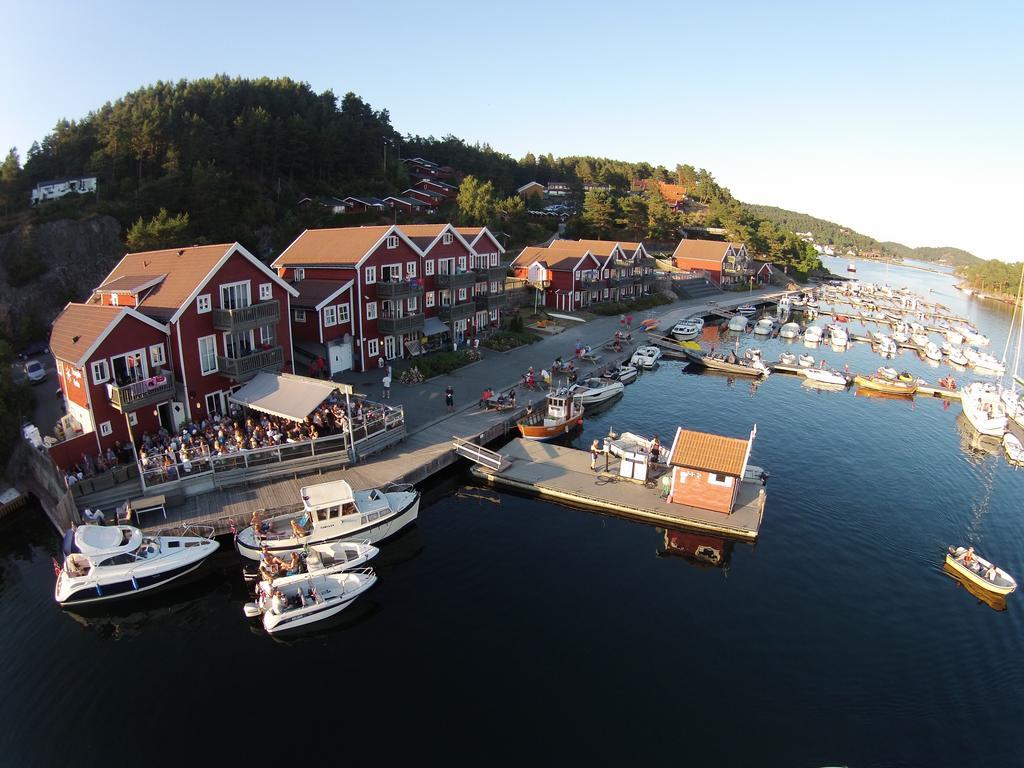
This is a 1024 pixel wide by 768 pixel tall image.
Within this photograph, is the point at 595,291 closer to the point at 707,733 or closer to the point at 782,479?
the point at 782,479

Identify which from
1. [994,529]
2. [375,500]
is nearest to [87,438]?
[375,500]

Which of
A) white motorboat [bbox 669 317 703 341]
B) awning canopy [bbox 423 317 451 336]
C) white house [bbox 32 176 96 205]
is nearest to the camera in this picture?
awning canopy [bbox 423 317 451 336]

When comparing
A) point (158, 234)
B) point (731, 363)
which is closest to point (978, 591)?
point (731, 363)

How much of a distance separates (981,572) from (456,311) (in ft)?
126

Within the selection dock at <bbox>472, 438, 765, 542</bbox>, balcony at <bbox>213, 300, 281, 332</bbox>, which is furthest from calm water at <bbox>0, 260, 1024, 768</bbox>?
balcony at <bbox>213, 300, 281, 332</bbox>

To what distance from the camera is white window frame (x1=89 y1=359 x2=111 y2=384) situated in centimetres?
2761

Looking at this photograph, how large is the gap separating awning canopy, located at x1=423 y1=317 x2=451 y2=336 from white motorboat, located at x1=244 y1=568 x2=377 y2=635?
2780 cm

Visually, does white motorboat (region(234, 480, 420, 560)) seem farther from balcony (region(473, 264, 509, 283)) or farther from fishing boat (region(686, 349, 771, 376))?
fishing boat (region(686, 349, 771, 376))

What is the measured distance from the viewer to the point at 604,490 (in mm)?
30672

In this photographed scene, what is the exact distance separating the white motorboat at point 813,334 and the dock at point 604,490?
4958 centimetres

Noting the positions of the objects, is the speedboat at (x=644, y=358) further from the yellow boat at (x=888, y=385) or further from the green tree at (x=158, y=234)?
the green tree at (x=158, y=234)

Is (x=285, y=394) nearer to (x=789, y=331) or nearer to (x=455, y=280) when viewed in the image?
(x=455, y=280)

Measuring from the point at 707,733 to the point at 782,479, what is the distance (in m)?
20.0

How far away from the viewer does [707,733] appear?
17188 millimetres
